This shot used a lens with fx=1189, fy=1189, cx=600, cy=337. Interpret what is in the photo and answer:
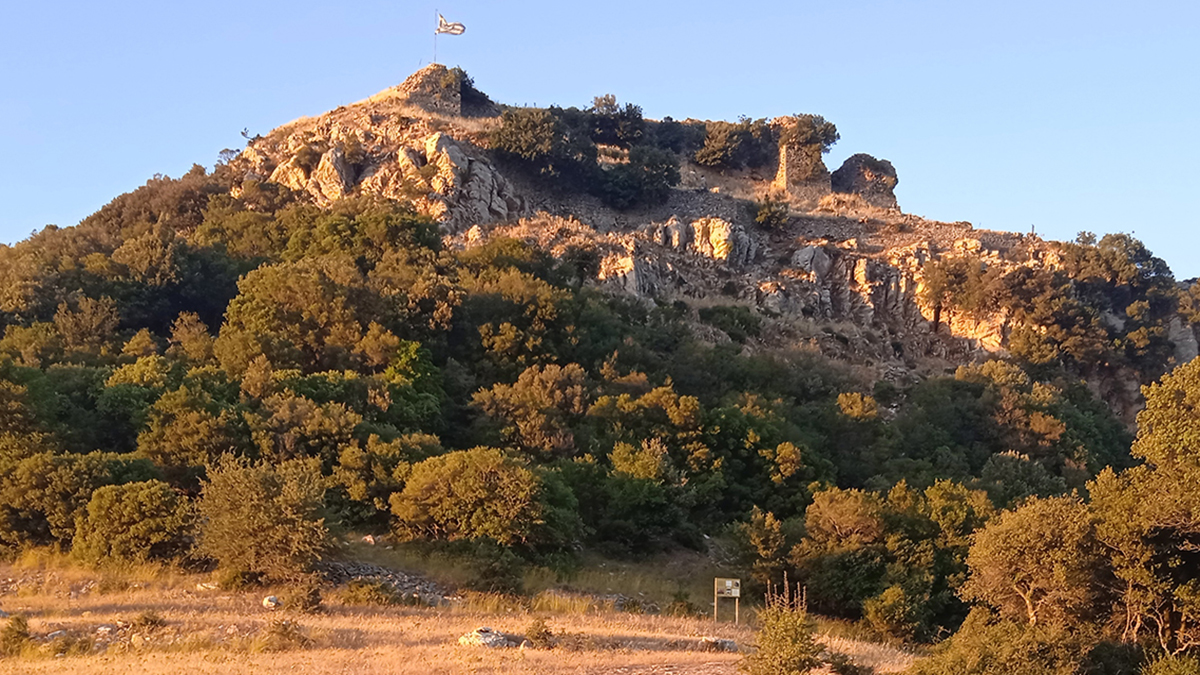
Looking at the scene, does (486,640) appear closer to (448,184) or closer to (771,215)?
(448,184)

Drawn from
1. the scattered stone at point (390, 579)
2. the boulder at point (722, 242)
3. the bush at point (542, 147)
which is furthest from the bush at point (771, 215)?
the scattered stone at point (390, 579)

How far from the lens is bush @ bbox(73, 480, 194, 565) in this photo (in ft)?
75.6

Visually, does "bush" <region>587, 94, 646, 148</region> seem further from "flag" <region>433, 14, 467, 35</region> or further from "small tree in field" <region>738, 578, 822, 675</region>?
"small tree in field" <region>738, 578, 822, 675</region>

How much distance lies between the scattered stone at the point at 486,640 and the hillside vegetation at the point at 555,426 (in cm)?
481

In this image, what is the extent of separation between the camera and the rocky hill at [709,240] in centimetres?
5009

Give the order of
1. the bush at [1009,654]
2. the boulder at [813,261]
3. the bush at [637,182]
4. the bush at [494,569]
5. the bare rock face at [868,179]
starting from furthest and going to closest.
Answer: the bare rock face at [868,179] → the bush at [637,182] → the boulder at [813,261] → the bush at [494,569] → the bush at [1009,654]

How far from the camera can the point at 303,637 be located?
17625 millimetres

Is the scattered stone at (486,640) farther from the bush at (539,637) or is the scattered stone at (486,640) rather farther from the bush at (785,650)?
the bush at (785,650)

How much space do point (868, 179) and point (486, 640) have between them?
189 feet

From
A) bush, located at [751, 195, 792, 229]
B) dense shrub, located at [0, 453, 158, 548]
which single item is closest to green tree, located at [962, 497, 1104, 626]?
dense shrub, located at [0, 453, 158, 548]

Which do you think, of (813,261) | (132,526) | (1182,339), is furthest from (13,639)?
(1182,339)

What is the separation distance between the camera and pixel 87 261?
43688mm

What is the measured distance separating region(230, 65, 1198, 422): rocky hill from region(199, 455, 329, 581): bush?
84.0 ft

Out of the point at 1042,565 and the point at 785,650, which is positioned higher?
the point at 1042,565
